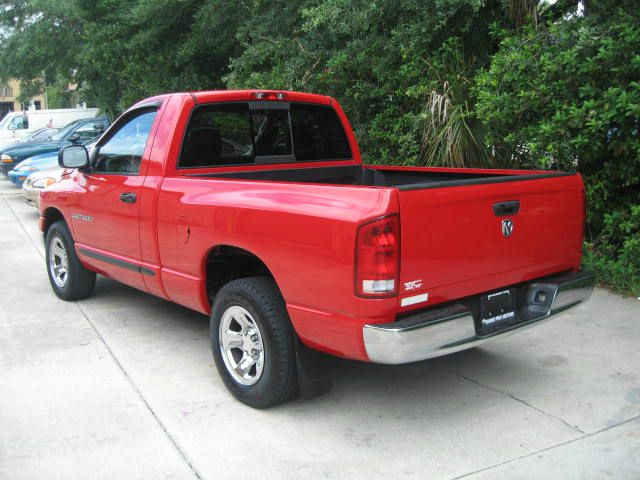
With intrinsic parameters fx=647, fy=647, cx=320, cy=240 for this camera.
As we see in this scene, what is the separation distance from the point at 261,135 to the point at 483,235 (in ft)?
6.88

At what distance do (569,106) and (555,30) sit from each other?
79cm

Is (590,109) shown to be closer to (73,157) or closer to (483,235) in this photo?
(483,235)

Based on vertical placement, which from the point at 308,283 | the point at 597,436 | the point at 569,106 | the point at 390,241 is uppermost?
the point at 569,106

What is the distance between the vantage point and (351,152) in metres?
5.39

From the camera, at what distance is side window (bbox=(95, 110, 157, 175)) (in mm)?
4871

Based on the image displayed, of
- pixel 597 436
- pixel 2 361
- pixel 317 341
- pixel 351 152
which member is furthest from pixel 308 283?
pixel 2 361

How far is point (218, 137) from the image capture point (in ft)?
15.5

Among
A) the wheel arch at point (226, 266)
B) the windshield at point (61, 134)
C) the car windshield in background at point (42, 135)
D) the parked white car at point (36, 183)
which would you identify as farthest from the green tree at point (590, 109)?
the car windshield in background at point (42, 135)

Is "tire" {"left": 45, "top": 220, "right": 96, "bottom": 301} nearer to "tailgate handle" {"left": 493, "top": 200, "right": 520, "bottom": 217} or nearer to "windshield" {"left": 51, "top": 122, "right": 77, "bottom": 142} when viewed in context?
"tailgate handle" {"left": 493, "top": 200, "right": 520, "bottom": 217}

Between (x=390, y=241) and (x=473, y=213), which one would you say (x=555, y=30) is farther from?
(x=390, y=241)

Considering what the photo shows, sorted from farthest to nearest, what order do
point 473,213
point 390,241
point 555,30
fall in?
point 555,30 → point 473,213 → point 390,241

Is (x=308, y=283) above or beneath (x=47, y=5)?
beneath

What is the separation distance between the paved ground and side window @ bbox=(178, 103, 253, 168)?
1.45 m

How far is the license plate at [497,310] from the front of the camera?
3580mm
